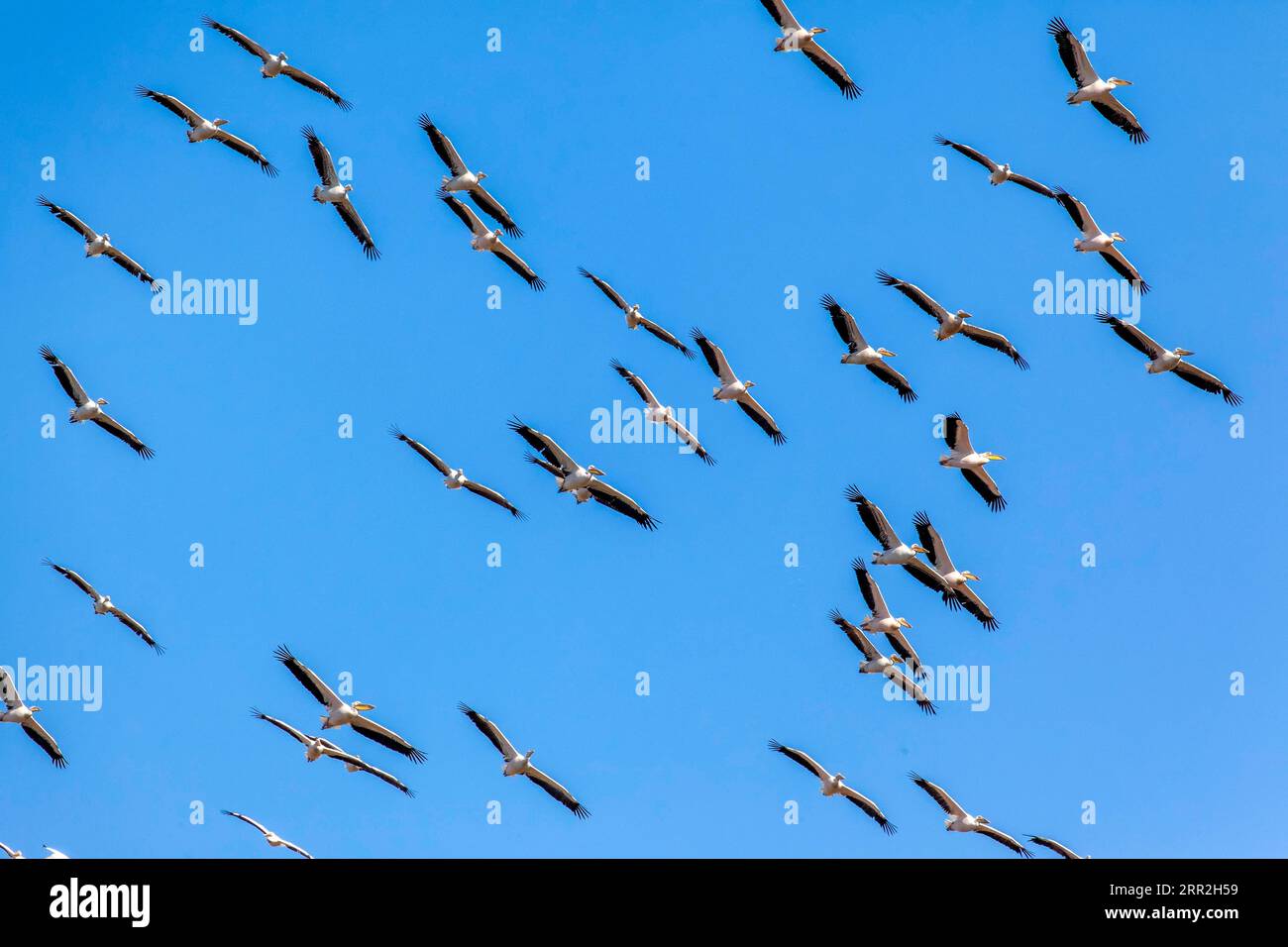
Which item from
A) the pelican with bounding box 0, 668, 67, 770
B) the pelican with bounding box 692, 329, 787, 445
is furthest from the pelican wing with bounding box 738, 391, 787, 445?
the pelican with bounding box 0, 668, 67, 770

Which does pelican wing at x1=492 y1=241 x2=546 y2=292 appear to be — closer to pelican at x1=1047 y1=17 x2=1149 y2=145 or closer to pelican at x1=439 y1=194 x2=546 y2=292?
pelican at x1=439 y1=194 x2=546 y2=292

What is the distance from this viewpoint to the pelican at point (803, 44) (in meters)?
31.0

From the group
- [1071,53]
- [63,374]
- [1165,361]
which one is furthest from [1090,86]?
[63,374]

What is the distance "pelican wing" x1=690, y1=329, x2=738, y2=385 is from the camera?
3347cm

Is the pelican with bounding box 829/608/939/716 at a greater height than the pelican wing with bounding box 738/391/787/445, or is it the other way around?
the pelican wing with bounding box 738/391/787/445

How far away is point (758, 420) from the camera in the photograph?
35406 mm

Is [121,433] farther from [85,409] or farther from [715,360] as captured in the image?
[715,360]

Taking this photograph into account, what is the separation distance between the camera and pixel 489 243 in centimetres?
3438

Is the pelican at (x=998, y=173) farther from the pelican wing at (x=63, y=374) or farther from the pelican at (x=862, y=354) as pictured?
the pelican wing at (x=63, y=374)

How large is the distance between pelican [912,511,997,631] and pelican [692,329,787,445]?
3.87m

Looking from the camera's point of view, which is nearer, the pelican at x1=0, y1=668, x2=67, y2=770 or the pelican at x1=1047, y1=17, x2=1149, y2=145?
the pelican at x1=1047, y1=17, x2=1149, y2=145

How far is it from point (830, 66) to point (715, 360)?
19.1 ft
